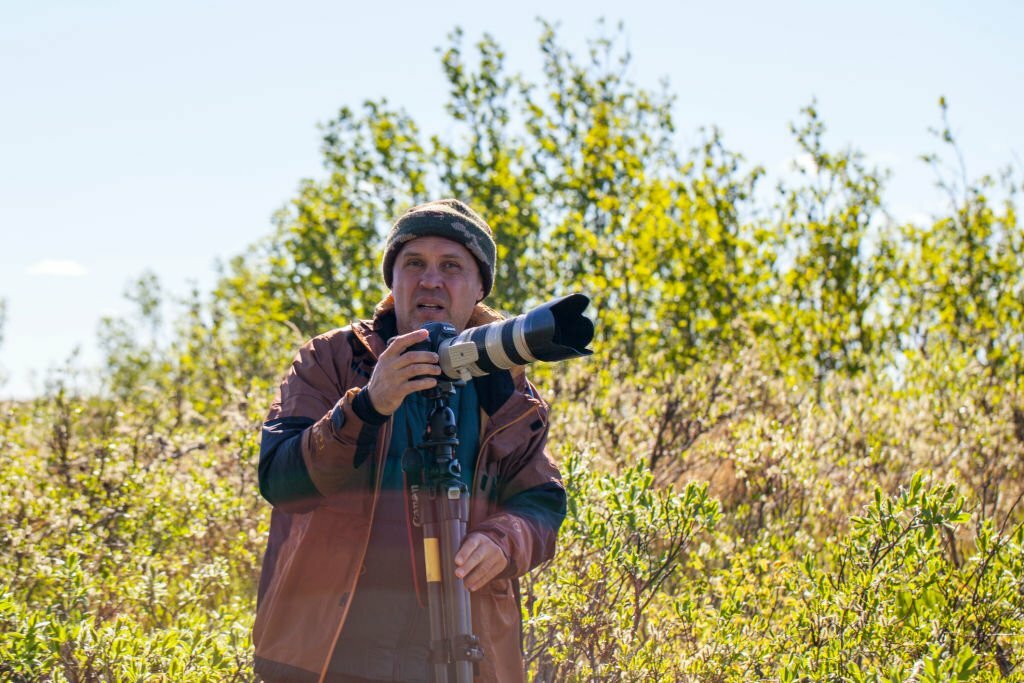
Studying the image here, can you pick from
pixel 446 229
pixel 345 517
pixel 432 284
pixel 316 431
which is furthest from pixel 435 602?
pixel 446 229

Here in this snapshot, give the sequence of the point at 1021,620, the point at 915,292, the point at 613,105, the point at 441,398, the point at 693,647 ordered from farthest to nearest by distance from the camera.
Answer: the point at 613,105 → the point at 915,292 → the point at 693,647 → the point at 1021,620 → the point at 441,398

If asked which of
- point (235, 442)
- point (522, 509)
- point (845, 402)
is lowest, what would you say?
point (522, 509)

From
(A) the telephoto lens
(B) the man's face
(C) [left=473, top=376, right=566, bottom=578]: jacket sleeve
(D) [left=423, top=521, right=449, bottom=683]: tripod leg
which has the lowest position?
(D) [left=423, top=521, right=449, bottom=683]: tripod leg

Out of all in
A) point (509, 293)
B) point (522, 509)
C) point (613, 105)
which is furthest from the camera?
point (613, 105)

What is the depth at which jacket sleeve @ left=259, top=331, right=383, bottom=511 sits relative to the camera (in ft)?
7.50

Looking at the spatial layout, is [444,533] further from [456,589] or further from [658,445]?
[658,445]

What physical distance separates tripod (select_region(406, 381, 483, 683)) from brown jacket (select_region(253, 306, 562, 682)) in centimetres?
14

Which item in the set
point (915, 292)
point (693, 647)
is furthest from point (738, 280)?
point (693, 647)

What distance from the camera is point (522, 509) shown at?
266 centimetres

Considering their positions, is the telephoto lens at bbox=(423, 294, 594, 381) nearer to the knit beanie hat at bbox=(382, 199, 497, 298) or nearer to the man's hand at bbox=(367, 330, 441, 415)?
the man's hand at bbox=(367, 330, 441, 415)

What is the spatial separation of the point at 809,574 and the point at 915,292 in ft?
24.0

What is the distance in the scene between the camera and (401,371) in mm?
2211

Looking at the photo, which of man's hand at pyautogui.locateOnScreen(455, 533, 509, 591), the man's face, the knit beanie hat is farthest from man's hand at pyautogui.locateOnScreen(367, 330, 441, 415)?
the knit beanie hat

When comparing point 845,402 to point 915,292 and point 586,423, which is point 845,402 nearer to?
point 586,423
